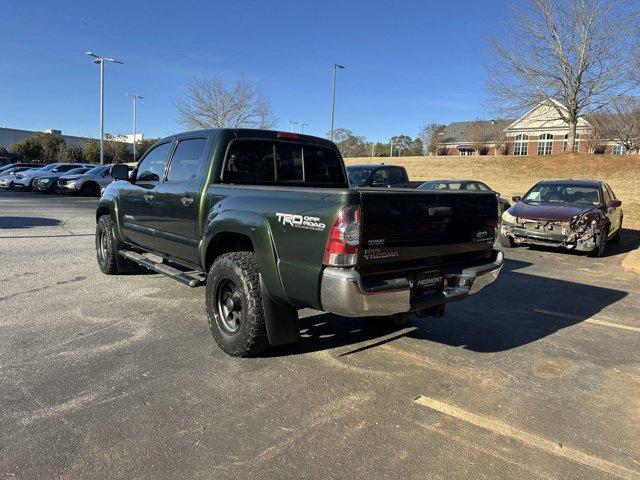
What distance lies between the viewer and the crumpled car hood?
33.3 ft

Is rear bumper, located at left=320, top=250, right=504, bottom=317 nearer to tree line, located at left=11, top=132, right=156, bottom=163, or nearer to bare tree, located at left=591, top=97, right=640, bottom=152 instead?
bare tree, located at left=591, top=97, right=640, bottom=152

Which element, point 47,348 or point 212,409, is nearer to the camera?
point 212,409

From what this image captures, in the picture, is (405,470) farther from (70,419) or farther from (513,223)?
(513,223)

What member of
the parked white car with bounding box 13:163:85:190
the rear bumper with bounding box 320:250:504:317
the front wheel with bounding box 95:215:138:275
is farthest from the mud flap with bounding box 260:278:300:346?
the parked white car with bounding box 13:163:85:190

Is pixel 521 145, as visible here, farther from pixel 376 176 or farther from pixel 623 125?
pixel 376 176

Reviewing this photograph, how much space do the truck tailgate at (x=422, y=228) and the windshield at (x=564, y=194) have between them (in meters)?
7.60

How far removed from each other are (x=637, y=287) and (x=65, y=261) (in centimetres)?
918

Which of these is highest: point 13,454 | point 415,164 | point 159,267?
point 415,164

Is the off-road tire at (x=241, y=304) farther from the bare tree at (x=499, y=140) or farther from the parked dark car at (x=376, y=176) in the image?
the bare tree at (x=499, y=140)

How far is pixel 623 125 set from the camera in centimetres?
4969

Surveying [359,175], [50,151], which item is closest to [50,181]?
[359,175]

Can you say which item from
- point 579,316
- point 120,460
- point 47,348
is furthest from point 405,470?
point 579,316

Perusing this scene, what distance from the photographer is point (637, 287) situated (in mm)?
7734

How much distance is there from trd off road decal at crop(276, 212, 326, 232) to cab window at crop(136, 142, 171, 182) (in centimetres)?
258
